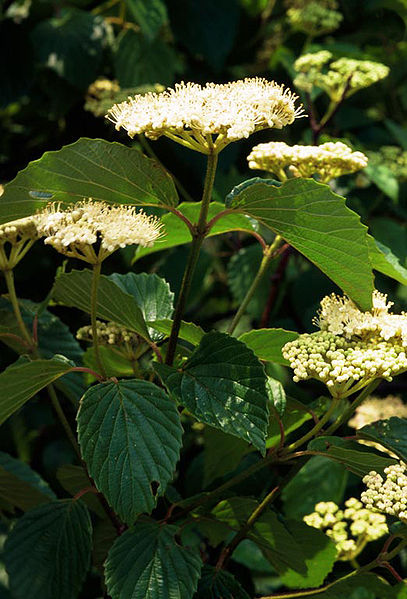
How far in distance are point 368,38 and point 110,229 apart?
66.4 inches

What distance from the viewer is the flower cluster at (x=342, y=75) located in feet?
5.40

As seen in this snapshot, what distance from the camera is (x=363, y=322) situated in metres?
0.95

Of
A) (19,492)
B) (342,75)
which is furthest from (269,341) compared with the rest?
(342,75)

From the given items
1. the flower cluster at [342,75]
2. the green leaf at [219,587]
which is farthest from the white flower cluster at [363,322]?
the flower cluster at [342,75]

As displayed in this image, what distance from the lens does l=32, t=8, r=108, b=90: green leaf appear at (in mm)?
1962

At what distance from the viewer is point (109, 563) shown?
0.94 metres

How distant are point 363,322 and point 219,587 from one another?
1.22 ft

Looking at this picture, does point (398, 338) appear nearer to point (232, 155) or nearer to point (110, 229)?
point (110, 229)

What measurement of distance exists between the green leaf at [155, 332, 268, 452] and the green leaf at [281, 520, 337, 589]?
0.29 metres

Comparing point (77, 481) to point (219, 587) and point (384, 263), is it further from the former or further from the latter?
point (384, 263)

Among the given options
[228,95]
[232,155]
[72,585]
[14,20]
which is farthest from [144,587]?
[14,20]

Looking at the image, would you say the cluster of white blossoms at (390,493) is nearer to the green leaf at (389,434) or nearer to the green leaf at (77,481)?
the green leaf at (389,434)

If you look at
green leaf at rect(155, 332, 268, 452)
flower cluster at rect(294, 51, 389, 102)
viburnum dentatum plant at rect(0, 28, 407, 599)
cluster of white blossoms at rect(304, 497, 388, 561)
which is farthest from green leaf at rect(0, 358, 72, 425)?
flower cluster at rect(294, 51, 389, 102)

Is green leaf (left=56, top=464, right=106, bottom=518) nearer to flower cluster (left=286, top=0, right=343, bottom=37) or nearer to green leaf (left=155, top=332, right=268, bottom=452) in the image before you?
green leaf (left=155, top=332, right=268, bottom=452)
